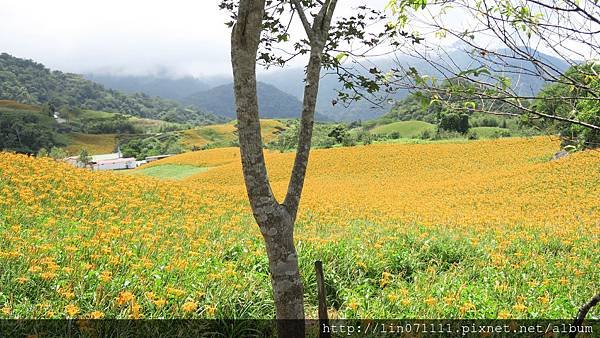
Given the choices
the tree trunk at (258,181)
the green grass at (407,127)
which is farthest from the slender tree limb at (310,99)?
the green grass at (407,127)

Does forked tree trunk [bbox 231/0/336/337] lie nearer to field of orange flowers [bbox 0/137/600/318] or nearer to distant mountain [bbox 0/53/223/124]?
field of orange flowers [bbox 0/137/600/318]

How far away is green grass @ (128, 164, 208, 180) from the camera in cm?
3574

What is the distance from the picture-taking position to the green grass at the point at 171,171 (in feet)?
117

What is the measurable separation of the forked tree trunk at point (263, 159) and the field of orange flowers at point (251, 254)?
122 cm

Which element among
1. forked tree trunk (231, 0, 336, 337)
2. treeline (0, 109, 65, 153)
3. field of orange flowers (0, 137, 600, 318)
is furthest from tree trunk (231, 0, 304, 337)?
treeline (0, 109, 65, 153)

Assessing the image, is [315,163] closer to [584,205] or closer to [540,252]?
[584,205]

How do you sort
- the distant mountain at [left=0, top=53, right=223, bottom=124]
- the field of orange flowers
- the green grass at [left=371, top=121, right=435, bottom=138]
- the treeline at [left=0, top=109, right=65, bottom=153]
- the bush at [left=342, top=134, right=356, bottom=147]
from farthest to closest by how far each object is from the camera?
the distant mountain at [left=0, top=53, right=223, bottom=124] < the green grass at [left=371, top=121, right=435, bottom=138] < the treeline at [left=0, top=109, right=65, bottom=153] < the bush at [left=342, top=134, right=356, bottom=147] < the field of orange flowers

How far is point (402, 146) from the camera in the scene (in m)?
34.2

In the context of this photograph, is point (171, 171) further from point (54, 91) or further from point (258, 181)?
point (54, 91)

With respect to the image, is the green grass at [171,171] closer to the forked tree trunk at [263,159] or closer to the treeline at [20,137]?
the treeline at [20,137]

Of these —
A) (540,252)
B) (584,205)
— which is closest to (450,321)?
(540,252)

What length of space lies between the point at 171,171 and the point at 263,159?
36.4m

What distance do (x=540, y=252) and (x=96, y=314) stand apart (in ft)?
23.3

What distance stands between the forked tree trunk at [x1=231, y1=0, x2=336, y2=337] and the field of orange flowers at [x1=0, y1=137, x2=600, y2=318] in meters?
1.22
